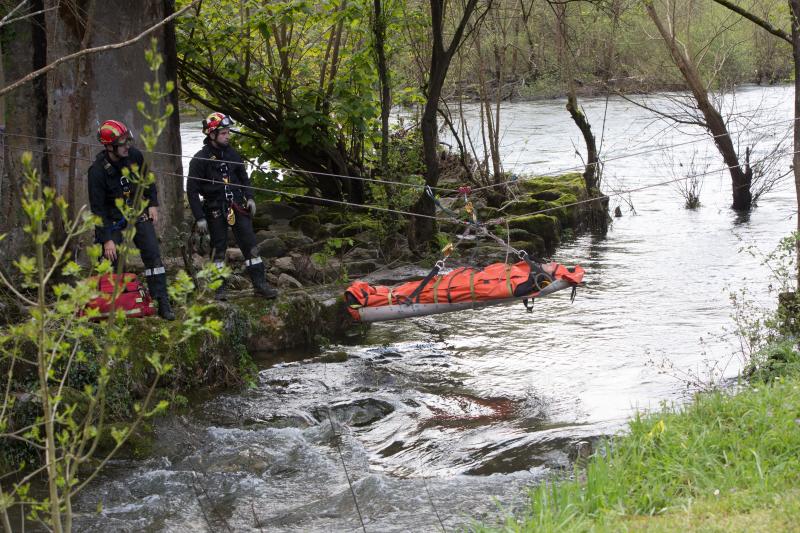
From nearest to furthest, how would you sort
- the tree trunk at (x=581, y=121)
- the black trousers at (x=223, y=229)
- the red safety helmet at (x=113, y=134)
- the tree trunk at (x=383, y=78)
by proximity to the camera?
the red safety helmet at (x=113, y=134)
the black trousers at (x=223, y=229)
the tree trunk at (x=383, y=78)
the tree trunk at (x=581, y=121)

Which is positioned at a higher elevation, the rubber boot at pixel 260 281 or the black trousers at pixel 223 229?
the black trousers at pixel 223 229

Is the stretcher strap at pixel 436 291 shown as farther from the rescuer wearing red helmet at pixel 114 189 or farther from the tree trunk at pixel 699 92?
the tree trunk at pixel 699 92

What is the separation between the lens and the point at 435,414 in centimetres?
805

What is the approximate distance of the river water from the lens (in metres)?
6.19

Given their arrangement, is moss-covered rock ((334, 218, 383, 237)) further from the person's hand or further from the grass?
the grass

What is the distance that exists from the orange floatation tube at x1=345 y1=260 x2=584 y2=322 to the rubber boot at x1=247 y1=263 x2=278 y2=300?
1.26 meters

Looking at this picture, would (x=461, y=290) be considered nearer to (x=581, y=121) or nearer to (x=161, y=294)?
(x=161, y=294)

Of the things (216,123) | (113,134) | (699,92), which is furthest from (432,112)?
(113,134)

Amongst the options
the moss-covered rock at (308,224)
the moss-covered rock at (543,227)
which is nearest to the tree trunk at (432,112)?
the moss-covered rock at (308,224)

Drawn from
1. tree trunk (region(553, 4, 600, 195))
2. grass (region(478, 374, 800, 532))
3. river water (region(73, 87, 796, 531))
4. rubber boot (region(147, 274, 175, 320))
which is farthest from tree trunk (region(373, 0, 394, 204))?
grass (region(478, 374, 800, 532))

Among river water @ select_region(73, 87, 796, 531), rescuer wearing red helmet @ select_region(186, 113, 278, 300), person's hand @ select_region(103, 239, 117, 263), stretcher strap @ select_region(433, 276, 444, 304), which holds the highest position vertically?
rescuer wearing red helmet @ select_region(186, 113, 278, 300)

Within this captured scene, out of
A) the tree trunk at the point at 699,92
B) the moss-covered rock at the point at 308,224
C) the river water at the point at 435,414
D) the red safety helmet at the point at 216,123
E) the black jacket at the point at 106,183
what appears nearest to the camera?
the river water at the point at 435,414

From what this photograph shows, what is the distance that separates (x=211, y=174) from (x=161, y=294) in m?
1.21

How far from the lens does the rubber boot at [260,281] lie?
30.9ft
